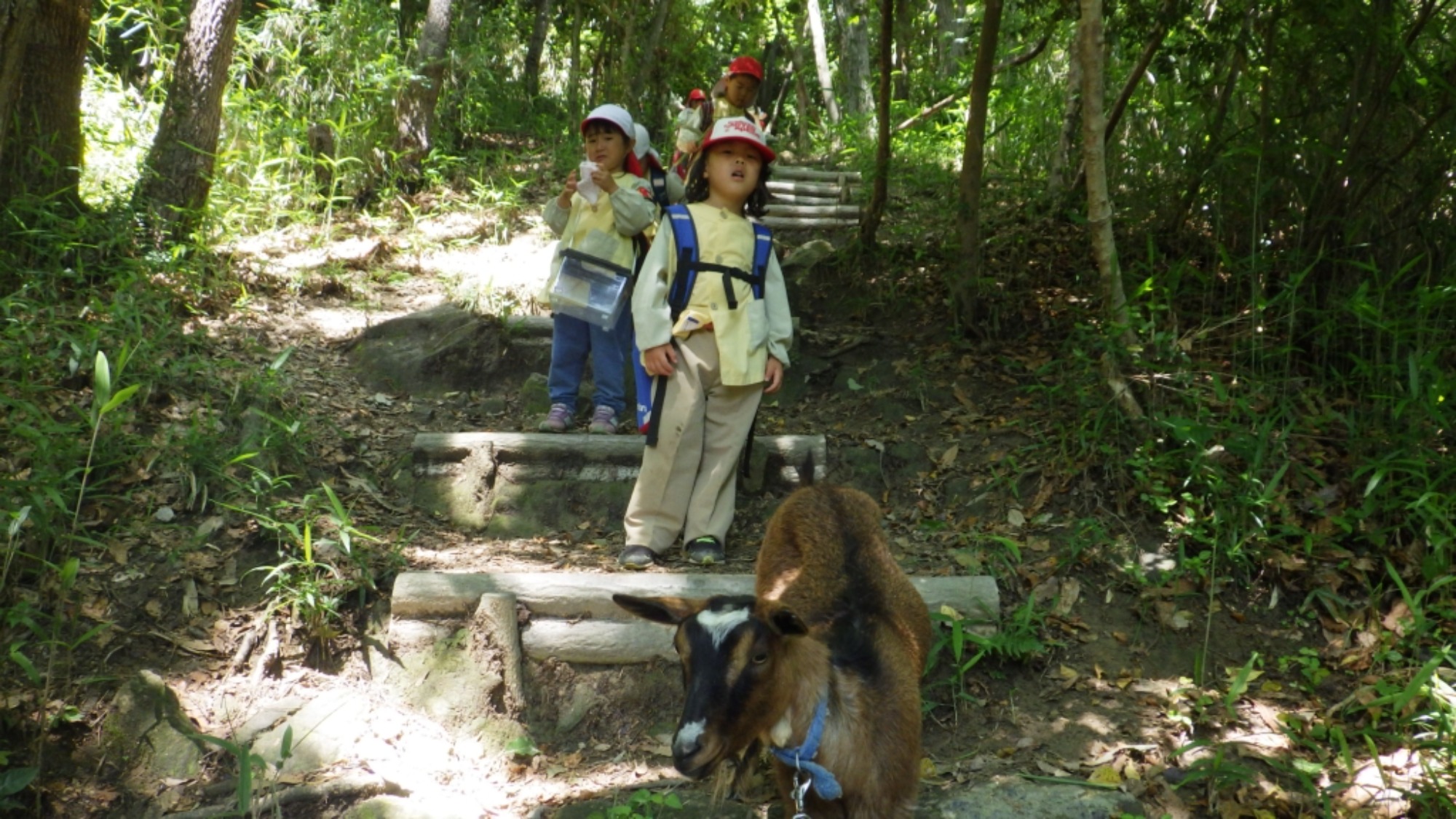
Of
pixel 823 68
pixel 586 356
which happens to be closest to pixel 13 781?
pixel 586 356

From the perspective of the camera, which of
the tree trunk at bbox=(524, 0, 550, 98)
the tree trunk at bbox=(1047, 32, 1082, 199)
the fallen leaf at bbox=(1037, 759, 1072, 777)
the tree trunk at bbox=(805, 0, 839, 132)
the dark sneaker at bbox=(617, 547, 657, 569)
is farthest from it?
the tree trunk at bbox=(805, 0, 839, 132)

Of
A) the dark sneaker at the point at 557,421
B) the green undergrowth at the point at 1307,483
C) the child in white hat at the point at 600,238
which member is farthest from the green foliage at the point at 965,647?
the dark sneaker at the point at 557,421

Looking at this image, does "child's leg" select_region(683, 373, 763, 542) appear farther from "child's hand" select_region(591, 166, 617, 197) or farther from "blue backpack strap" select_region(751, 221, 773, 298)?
"child's hand" select_region(591, 166, 617, 197)

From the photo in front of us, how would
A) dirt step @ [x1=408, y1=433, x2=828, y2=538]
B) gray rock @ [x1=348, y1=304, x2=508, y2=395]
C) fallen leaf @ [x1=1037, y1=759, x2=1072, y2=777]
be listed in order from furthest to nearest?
gray rock @ [x1=348, y1=304, x2=508, y2=395], dirt step @ [x1=408, y1=433, x2=828, y2=538], fallen leaf @ [x1=1037, y1=759, x2=1072, y2=777]

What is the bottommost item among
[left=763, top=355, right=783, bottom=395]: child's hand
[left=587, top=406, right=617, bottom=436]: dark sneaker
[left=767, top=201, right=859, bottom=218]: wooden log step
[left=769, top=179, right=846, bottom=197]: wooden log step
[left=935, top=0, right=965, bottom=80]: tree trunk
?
[left=587, top=406, right=617, bottom=436]: dark sneaker

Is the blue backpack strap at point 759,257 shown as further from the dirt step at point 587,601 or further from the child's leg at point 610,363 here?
the dirt step at point 587,601

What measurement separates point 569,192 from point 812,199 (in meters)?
5.27

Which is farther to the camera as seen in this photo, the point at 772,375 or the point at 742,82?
the point at 742,82

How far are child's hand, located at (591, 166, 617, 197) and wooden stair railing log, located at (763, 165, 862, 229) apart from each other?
387 cm

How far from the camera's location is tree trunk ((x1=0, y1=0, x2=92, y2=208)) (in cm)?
638

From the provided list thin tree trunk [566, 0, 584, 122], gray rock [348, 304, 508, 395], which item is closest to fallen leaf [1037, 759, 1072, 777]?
gray rock [348, 304, 508, 395]

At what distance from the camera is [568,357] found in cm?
638

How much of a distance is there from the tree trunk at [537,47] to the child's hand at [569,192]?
28.6 feet

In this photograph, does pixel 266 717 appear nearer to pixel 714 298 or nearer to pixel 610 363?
pixel 714 298
